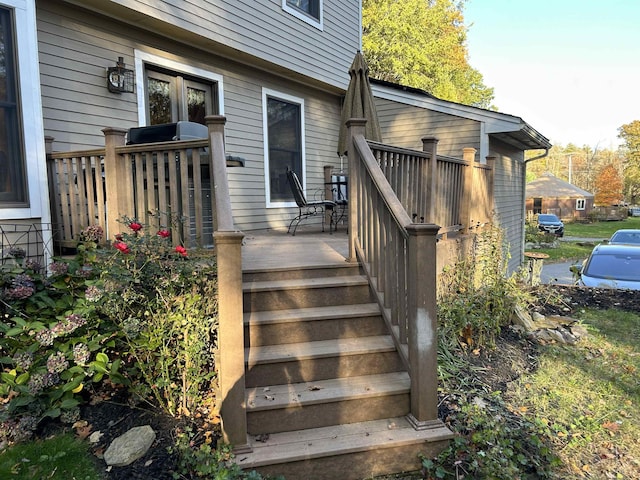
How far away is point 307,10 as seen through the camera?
7273 mm

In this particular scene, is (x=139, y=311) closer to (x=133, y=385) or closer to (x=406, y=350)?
(x=133, y=385)

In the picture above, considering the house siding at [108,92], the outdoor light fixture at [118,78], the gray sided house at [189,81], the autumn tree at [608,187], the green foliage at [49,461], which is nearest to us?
the green foliage at [49,461]

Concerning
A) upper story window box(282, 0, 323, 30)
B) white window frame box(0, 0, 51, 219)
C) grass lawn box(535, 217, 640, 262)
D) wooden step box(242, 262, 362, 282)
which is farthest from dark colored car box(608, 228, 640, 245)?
white window frame box(0, 0, 51, 219)

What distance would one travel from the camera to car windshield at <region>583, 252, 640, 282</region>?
7.79 meters

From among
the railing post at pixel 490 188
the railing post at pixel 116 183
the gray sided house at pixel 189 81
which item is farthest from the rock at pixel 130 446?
the railing post at pixel 490 188

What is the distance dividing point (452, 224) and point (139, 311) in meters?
3.99

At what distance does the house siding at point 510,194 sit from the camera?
9.71m

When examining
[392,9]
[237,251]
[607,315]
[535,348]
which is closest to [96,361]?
[237,251]

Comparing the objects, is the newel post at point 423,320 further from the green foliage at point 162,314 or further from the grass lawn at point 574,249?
the grass lawn at point 574,249

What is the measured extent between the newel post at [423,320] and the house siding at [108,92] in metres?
3.77

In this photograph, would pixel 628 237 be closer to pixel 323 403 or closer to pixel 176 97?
pixel 176 97

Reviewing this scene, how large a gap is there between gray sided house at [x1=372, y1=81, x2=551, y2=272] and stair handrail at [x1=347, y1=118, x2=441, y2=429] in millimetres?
4556

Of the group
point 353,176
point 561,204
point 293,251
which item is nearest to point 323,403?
point 353,176

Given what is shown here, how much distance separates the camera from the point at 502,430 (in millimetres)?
2676
